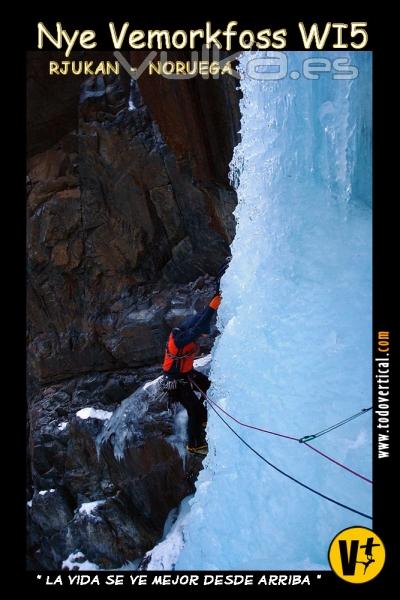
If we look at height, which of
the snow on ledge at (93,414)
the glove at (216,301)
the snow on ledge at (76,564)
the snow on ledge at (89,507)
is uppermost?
the glove at (216,301)

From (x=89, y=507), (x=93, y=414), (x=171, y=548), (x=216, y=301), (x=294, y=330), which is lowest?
(x=89, y=507)

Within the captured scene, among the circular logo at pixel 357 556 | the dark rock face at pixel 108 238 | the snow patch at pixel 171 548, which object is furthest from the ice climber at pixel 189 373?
the dark rock face at pixel 108 238

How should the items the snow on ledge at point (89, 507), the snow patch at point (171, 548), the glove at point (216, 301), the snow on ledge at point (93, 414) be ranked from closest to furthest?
1. the glove at point (216, 301)
2. the snow patch at point (171, 548)
3. the snow on ledge at point (89, 507)
4. the snow on ledge at point (93, 414)

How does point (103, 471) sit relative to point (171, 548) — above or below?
below

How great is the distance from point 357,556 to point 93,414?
23.0 ft

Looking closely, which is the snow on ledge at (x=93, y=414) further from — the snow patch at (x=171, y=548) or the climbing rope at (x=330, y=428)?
the climbing rope at (x=330, y=428)

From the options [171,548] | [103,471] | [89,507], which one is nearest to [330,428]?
[171,548]

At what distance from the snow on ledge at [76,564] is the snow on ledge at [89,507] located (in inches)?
25.6

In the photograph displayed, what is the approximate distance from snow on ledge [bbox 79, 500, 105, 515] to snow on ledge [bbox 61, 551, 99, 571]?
Answer: 0.65 m

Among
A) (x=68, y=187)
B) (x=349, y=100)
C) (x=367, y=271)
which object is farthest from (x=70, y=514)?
(x=349, y=100)

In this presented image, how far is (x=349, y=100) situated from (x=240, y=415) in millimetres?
2676

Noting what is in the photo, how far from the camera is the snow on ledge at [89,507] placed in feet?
26.5

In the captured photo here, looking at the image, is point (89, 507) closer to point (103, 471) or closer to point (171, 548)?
point (103, 471)

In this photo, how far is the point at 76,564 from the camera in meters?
8.08
